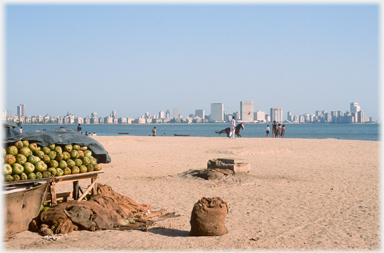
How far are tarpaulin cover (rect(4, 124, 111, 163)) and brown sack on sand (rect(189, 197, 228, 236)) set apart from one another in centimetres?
284

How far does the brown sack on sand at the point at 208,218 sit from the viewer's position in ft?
23.5

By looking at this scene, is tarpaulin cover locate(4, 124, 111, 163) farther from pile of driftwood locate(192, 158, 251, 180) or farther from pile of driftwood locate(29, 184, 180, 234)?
pile of driftwood locate(192, 158, 251, 180)

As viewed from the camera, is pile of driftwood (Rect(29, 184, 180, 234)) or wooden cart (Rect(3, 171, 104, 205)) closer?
wooden cart (Rect(3, 171, 104, 205))

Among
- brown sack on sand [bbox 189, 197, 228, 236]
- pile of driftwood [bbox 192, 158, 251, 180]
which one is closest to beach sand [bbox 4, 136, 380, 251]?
brown sack on sand [bbox 189, 197, 228, 236]

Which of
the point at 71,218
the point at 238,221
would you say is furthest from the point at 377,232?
the point at 71,218

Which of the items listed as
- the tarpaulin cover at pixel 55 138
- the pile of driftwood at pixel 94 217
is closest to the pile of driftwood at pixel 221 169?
the pile of driftwood at pixel 94 217

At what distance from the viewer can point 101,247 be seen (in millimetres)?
6512

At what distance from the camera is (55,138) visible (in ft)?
26.9

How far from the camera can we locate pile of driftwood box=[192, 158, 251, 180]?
13.8 metres

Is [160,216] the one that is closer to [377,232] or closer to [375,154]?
[377,232]

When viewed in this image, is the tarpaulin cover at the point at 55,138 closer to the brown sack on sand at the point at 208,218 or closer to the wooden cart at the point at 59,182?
the wooden cart at the point at 59,182

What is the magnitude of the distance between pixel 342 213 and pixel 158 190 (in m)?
5.49

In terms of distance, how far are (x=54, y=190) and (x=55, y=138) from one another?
1.16m

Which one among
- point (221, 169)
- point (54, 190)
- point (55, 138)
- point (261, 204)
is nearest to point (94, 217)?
point (54, 190)
